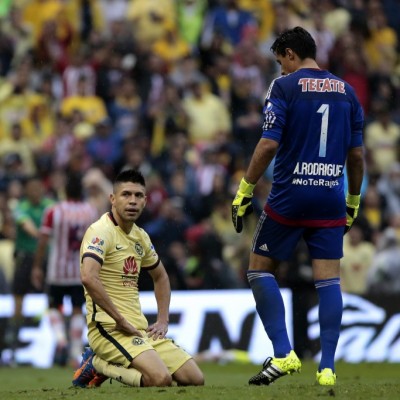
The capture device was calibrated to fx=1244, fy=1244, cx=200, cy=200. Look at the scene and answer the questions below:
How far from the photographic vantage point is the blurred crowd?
Result: 1700cm

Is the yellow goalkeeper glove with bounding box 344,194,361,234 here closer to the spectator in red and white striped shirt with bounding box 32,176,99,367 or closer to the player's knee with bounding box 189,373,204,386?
the player's knee with bounding box 189,373,204,386

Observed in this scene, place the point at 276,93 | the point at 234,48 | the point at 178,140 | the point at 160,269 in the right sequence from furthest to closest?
the point at 234,48
the point at 178,140
the point at 160,269
the point at 276,93

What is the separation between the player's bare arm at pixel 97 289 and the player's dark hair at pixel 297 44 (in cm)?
202

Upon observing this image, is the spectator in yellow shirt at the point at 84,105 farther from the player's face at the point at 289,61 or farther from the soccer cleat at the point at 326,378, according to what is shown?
the soccer cleat at the point at 326,378

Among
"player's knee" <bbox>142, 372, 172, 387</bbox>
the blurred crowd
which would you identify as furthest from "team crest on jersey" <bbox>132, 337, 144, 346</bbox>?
the blurred crowd

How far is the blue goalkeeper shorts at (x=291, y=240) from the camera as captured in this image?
28.9 feet

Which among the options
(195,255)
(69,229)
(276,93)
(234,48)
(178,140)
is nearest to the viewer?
(276,93)

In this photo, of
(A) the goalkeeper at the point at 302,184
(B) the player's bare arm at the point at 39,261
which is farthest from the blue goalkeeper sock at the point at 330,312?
(B) the player's bare arm at the point at 39,261

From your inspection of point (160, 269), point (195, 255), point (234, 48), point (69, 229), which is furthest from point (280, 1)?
point (160, 269)

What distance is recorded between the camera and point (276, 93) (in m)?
8.65

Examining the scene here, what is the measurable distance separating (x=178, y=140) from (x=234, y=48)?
269 cm

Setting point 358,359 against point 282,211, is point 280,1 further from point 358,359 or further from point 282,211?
point 282,211

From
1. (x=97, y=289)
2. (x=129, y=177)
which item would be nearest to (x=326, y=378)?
(x=97, y=289)

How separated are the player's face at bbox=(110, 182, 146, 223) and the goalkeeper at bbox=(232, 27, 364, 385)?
81 cm
